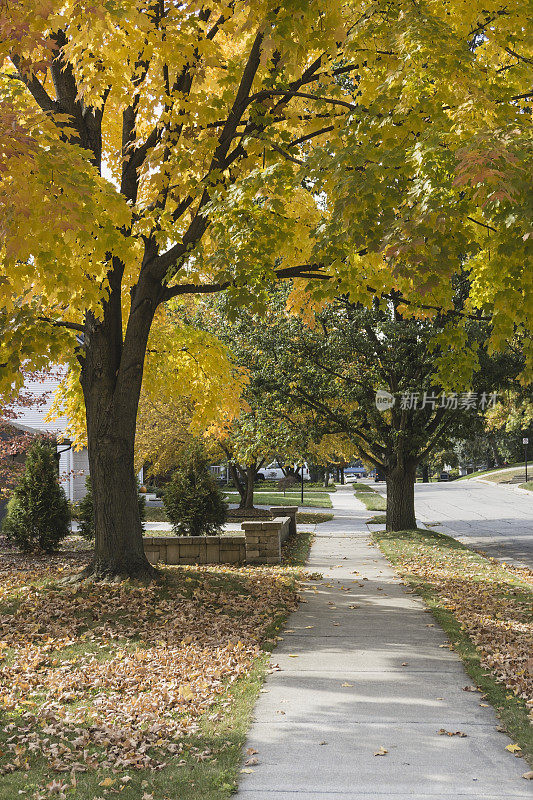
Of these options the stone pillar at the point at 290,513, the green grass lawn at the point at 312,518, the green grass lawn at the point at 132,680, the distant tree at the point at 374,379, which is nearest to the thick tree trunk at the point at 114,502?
the green grass lawn at the point at 132,680

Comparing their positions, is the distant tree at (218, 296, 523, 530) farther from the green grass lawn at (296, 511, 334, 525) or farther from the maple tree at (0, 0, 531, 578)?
the maple tree at (0, 0, 531, 578)

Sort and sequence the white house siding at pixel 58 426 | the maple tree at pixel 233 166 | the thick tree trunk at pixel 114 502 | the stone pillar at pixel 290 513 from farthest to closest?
the white house siding at pixel 58 426
the stone pillar at pixel 290 513
the thick tree trunk at pixel 114 502
the maple tree at pixel 233 166

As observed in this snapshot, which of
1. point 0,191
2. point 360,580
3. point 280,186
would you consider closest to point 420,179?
point 280,186

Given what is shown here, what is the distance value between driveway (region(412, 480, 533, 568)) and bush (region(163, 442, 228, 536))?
6.36m

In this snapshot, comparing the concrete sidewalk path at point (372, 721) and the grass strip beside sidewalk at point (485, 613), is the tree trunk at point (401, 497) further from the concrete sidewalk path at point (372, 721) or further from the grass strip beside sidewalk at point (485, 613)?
the concrete sidewalk path at point (372, 721)

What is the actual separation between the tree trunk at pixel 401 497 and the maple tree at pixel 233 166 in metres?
9.11

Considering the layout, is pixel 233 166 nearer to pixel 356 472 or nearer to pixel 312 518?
pixel 312 518

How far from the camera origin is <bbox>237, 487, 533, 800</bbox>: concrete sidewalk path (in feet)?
13.4

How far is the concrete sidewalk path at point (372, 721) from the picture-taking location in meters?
4.08

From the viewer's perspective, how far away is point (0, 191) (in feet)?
22.2

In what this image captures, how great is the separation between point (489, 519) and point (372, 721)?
22.0 m

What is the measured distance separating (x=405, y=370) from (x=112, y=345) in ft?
29.5

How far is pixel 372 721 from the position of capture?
514cm

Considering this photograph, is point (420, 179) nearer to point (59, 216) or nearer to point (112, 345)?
point (59, 216)
